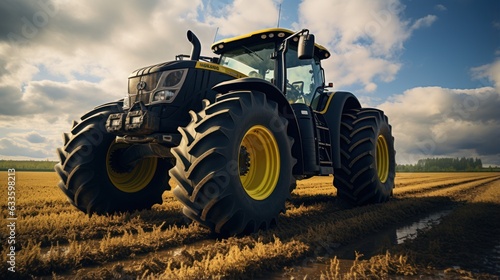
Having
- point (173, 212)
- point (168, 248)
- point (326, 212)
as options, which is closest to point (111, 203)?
point (173, 212)

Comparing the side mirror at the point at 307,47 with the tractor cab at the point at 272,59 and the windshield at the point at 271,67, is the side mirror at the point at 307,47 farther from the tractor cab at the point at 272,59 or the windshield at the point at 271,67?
the windshield at the point at 271,67

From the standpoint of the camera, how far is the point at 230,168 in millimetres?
3449

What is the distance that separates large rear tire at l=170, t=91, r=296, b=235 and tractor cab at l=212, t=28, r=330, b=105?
59.8 inches

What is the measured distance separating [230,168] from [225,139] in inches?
12.0

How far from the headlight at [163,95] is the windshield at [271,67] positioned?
1.65 metres

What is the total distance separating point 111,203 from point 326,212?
11.8 feet

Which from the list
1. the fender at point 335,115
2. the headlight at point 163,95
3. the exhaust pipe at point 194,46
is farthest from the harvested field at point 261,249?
the exhaust pipe at point 194,46

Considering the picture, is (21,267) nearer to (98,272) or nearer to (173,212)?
(98,272)

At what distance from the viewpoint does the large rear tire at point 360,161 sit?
21.2 feet

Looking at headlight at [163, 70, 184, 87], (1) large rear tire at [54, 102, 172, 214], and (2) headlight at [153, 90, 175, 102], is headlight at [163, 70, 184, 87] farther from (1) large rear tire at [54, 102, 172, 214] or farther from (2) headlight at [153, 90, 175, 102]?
(1) large rear tire at [54, 102, 172, 214]

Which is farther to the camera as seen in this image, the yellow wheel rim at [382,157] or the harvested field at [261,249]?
the yellow wheel rim at [382,157]

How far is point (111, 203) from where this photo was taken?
16.7 ft

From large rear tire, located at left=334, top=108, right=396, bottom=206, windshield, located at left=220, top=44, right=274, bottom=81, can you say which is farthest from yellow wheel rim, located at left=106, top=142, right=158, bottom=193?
large rear tire, located at left=334, top=108, right=396, bottom=206

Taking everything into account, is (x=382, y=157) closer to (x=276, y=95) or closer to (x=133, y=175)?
(x=276, y=95)
